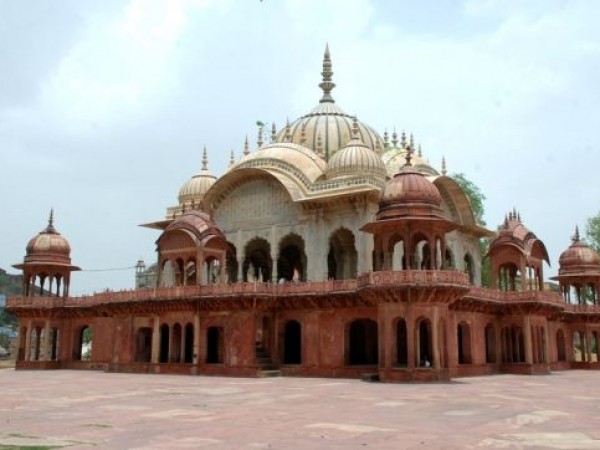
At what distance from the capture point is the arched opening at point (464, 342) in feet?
89.0

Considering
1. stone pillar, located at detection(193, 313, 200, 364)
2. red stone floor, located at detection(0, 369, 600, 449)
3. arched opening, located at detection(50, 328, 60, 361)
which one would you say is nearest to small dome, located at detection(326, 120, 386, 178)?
stone pillar, located at detection(193, 313, 200, 364)

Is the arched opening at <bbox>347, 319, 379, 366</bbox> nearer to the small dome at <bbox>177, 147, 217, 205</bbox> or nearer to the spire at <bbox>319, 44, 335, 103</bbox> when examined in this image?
the small dome at <bbox>177, 147, 217, 205</bbox>

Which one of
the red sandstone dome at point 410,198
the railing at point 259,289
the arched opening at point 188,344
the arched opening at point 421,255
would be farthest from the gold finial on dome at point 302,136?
the red sandstone dome at point 410,198

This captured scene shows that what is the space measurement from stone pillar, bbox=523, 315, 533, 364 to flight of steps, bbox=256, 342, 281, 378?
9984mm

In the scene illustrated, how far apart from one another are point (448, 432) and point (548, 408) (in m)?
4.42

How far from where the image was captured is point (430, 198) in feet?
77.7

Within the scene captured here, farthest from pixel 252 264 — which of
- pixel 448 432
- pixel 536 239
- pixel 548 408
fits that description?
pixel 448 432

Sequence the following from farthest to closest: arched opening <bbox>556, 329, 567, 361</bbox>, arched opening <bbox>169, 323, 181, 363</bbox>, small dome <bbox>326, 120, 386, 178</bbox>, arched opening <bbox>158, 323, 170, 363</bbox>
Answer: arched opening <bbox>556, 329, 567, 361</bbox>, small dome <bbox>326, 120, 386, 178</bbox>, arched opening <bbox>158, 323, 170, 363</bbox>, arched opening <bbox>169, 323, 181, 363</bbox>

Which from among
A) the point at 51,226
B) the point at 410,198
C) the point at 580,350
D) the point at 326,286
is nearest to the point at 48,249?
the point at 51,226

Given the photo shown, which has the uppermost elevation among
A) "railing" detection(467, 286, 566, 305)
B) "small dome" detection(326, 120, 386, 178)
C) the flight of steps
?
"small dome" detection(326, 120, 386, 178)

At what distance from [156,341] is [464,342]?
12.3m

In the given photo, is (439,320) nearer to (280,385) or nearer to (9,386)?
(280,385)

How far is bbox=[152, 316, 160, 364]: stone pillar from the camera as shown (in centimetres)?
2847

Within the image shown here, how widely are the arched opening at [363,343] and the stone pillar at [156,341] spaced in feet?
25.5
